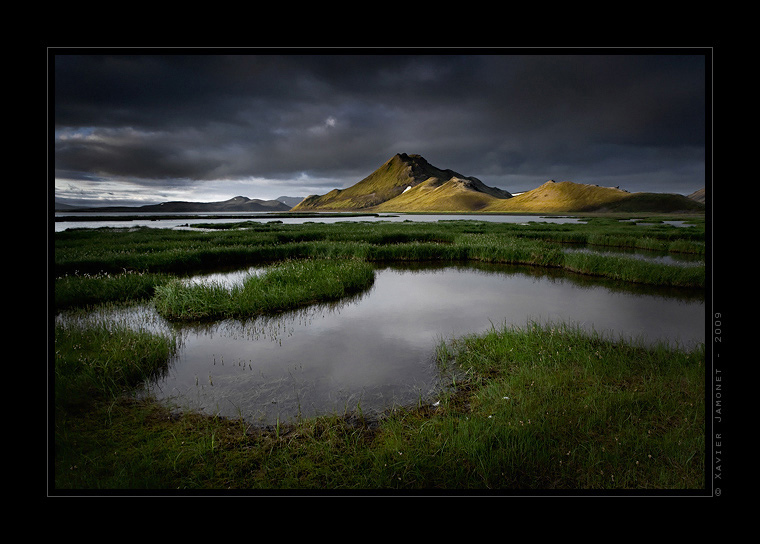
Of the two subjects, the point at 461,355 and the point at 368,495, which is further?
the point at 461,355

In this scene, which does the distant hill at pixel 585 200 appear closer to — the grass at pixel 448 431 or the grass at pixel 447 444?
the grass at pixel 448 431

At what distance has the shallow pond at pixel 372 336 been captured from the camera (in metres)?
5.70

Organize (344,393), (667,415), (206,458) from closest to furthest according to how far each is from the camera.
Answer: (206,458), (667,415), (344,393)

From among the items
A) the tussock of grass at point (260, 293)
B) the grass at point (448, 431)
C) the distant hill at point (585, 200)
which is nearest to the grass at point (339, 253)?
the tussock of grass at point (260, 293)

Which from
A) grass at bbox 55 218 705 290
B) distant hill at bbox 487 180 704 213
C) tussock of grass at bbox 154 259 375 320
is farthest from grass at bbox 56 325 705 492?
distant hill at bbox 487 180 704 213

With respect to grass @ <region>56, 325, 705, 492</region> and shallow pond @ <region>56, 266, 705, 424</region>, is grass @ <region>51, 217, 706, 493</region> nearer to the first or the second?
grass @ <region>56, 325, 705, 492</region>

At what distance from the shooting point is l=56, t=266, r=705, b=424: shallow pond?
570 cm

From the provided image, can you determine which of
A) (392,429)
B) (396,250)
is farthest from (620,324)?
(396,250)

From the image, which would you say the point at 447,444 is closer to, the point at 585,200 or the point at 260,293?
the point at 260,293

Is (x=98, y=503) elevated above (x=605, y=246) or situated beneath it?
situated beneath

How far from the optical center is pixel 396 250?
23844mm

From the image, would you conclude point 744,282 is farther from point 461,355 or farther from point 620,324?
point 620,324

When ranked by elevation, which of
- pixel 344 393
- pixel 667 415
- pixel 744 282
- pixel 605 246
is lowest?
pixel 344 393

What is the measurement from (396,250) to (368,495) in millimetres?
21899
